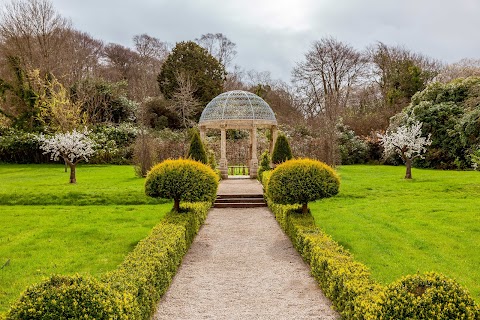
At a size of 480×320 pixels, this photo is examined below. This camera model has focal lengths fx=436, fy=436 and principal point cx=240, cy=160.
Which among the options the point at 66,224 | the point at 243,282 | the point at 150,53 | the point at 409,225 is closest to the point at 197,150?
the point at 66,224

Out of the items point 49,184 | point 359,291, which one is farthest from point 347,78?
point 359,291

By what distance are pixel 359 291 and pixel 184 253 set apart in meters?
4.76

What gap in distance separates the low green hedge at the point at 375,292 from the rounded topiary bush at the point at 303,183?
6.51ft

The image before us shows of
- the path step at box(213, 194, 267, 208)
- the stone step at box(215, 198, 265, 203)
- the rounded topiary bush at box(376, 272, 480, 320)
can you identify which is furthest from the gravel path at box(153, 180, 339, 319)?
the stone step at box(215, 198, 265, 203)

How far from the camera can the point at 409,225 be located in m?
11.2

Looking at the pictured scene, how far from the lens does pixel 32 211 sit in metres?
13.7

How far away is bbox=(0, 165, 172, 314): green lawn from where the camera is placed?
7882mm

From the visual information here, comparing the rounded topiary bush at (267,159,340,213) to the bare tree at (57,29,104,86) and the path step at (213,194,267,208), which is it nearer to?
the path step at (213,194,267,208)

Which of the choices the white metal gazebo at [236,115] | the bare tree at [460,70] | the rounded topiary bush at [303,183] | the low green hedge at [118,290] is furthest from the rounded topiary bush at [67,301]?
the bare tree at [460,70]

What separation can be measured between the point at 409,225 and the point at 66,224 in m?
9.07

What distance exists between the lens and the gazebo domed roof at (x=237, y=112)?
2161cm

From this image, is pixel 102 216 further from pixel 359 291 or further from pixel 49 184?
pixel 359 291

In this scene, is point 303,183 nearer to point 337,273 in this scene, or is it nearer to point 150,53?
point 337,273

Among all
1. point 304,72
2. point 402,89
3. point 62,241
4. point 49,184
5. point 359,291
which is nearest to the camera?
point 359,291
